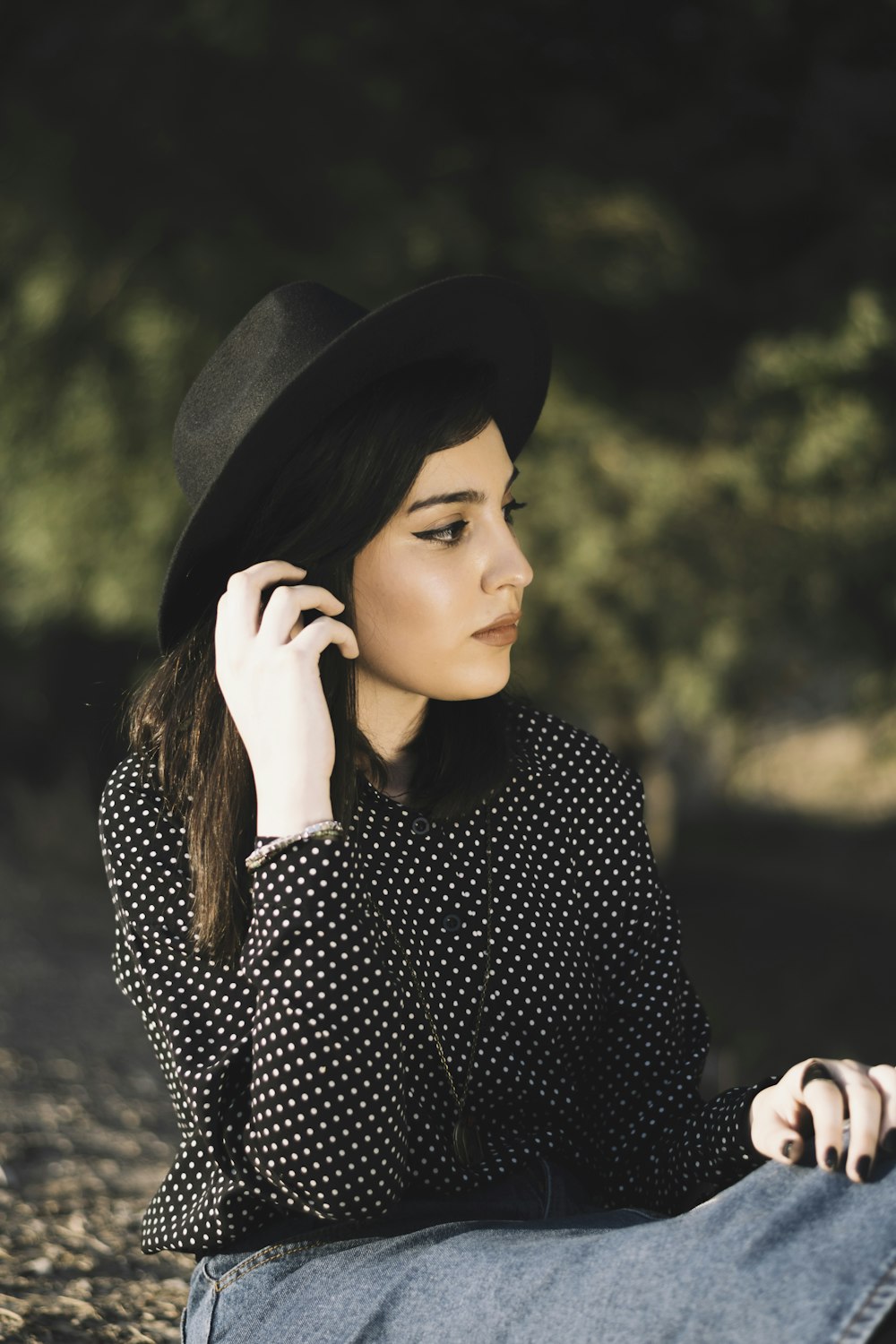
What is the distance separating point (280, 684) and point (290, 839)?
20cm

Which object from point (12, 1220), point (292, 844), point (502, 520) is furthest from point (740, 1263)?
point (12, 1220)

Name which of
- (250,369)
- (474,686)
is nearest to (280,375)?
(250,369)

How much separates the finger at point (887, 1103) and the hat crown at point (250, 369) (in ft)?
3.57

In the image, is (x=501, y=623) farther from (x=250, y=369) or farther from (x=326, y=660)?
(x=250, y=369)

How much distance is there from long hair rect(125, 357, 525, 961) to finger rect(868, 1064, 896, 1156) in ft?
2.21

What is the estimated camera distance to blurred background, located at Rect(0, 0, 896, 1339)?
5.01 m

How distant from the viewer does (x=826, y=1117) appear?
144 centimetres

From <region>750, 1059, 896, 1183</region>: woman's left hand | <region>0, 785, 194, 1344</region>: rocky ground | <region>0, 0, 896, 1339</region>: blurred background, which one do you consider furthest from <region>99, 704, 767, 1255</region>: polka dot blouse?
<region>0, 0, 896, 1339</region>: blurred background

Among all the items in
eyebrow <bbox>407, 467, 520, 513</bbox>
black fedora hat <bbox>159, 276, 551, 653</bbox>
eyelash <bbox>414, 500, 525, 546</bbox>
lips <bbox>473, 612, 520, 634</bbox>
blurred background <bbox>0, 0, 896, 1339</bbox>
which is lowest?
lips <bbox>473, 612, 520, 634</bbox>

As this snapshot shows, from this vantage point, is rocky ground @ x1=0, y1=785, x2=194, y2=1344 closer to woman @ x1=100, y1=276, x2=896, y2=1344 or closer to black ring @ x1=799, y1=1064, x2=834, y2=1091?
woman @ x1=100, y1=276, x2=896, y2=1344

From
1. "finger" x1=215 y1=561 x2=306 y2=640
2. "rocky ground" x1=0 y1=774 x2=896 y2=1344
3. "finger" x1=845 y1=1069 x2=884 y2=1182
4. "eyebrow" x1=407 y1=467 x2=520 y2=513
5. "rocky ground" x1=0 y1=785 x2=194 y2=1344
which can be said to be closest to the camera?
"finger" x1=845 y1=1069 x2=884 y2=1182

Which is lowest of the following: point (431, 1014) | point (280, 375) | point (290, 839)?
point (431, 1014)

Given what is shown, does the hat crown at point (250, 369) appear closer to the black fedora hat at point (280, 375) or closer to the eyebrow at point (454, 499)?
the black fedora hat at point (280, 375)

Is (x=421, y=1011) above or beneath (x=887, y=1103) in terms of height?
above
